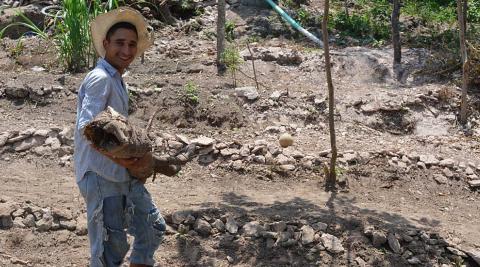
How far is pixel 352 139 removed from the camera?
19.4ft

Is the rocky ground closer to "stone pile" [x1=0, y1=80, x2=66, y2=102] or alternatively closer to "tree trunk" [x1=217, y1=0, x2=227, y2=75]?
"stone pile" [x1=0, y1=80, x2=66, y2=102]

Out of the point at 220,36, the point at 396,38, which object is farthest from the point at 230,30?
the point at 396,38

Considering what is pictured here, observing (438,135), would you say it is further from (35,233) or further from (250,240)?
(35,233)

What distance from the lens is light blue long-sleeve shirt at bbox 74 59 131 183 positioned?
103 inches

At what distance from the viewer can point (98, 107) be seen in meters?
2.60

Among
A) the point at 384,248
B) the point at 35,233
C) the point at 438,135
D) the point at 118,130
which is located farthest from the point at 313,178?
the point at 118,130

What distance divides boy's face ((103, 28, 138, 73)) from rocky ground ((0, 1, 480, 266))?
1.55 meters

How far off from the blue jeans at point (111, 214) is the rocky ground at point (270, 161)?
1.03 meters

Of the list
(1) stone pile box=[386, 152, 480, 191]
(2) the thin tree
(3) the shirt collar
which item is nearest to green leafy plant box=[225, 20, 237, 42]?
(2) the thin tree

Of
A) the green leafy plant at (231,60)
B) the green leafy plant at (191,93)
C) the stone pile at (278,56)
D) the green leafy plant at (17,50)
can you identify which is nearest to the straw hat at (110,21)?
the green leafy plant at (191,93)

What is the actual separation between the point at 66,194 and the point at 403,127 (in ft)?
11.0

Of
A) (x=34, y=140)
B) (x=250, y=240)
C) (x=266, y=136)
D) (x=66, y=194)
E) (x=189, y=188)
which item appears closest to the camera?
(x=250, y=240)

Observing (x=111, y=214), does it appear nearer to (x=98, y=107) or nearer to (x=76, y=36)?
(x=98, y=107)

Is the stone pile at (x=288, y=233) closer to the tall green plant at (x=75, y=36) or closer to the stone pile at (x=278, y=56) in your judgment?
the tall green plant at (x=75, y=36)
